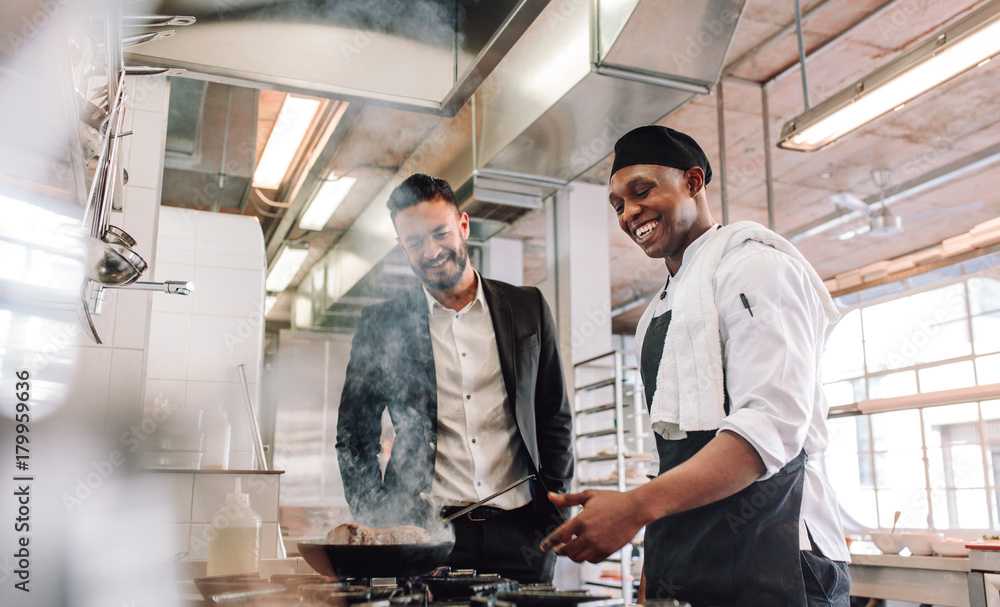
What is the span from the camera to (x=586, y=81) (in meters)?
2.85

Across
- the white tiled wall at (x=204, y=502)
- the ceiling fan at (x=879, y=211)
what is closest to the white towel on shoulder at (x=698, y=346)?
the white tiled wall at (x=204, y=502)

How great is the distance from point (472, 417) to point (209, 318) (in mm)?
2766

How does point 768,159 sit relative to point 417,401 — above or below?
above

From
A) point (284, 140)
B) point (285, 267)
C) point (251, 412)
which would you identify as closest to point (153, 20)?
point (251, 412)

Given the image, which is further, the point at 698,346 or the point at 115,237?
the point at 115,237

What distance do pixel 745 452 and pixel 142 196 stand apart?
2.20m

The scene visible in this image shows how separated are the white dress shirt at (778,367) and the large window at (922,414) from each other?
537 centimetres

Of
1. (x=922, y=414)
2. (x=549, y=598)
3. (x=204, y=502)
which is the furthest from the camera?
(x=922, y=414)

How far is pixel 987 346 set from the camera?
22.5 feet

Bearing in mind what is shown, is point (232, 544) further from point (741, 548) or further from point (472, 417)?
point (741, 548)

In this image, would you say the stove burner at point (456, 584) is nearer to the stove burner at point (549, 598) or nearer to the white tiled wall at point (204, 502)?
the stove burner at point (549, 598)

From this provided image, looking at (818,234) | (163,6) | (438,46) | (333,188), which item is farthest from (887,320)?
(163,6)

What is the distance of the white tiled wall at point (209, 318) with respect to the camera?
13.0 feet

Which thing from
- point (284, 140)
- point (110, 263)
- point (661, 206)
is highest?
point (284, 140)
